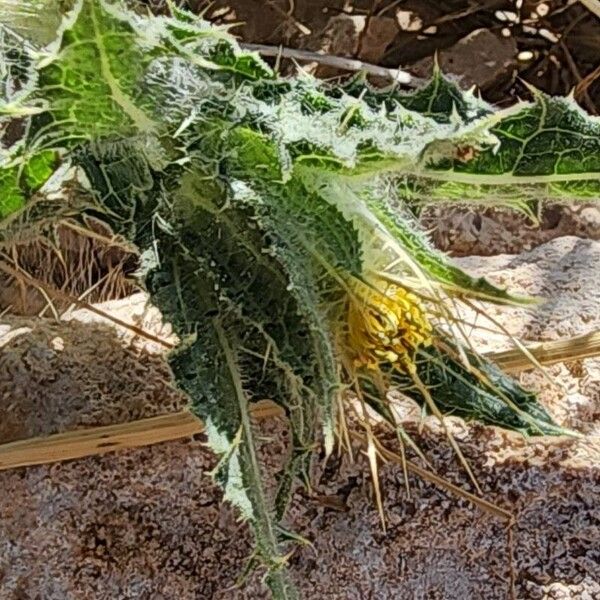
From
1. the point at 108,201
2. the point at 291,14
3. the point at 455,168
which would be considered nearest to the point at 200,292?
the point at 108,201

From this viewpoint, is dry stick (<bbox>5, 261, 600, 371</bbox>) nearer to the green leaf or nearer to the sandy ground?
the sandy ground

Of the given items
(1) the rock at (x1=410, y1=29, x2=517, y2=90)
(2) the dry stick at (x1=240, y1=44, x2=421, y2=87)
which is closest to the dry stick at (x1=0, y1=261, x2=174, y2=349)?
(2) the dry stick at (x1=240, y1=44, x2=421, y2=87)

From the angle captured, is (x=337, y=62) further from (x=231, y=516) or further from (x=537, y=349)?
(x=231, y=516)

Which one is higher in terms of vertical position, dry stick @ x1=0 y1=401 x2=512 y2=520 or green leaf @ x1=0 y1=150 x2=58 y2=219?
green leaf @ x1=0 y1=150 x2=58 y2=219

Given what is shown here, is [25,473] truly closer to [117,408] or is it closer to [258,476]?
[117,408]

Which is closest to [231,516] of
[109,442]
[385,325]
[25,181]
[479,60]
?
[109,442]
